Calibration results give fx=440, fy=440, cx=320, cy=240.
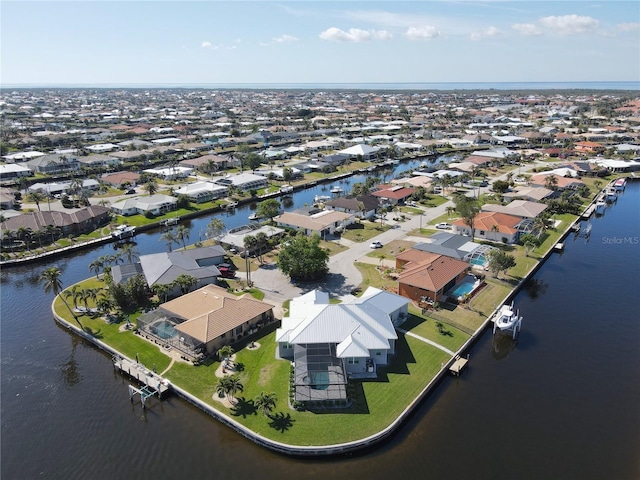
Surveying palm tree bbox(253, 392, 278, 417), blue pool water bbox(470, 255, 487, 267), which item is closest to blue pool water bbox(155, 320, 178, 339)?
palm tree bbox(253, 392, 278, 417)

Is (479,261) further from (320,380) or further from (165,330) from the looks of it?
(165,330)

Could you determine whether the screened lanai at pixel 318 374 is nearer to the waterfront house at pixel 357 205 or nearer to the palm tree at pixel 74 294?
the palm tree at pixel 74 294

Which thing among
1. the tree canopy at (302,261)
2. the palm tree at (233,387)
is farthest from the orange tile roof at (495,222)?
the palm tree at (233,387)

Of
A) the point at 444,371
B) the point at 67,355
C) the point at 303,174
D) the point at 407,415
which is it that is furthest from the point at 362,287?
the point at 303,174

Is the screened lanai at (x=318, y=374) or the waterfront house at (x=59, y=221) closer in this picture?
the screened lanai at (x=318, y=374)

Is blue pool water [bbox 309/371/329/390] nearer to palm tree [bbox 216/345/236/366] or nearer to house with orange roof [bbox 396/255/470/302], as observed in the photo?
palm tree [bbox 216/345/236/366]

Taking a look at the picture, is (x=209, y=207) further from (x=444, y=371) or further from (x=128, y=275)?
(x=444, y=371)
